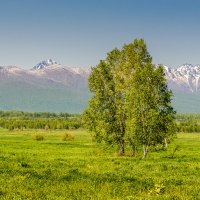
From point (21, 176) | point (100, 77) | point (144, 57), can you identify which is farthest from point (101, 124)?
point (21, 176)

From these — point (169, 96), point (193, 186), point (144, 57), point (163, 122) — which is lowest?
point (193, 186)

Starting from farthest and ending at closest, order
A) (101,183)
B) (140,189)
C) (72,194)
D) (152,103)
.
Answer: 1. (152,103)
2. (101,183)
3. (140,189)
4. (72,194)

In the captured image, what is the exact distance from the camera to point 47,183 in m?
28.0

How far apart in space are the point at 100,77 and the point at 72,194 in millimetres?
48713

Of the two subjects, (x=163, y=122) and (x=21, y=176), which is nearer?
(x=21, y=176)

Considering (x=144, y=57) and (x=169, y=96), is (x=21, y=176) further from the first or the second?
(x=144, y=57)

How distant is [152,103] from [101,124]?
45.8ft

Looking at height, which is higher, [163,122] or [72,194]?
[163,122]

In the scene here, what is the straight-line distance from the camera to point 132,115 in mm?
59844

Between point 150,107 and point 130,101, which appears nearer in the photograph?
point 150,107

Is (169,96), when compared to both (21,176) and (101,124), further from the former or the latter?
(21,176)

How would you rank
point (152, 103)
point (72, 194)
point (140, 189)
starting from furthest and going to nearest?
point (152, 103)
point (140, 189)
point (72, 194)

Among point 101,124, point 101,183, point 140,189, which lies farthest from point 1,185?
point 101,124

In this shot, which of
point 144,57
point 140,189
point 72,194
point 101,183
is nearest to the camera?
point 72,194
